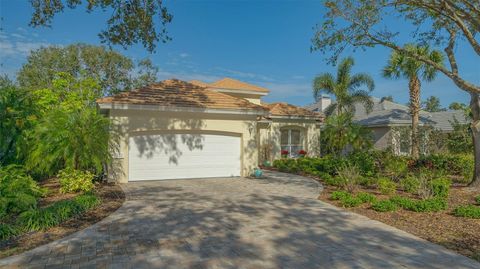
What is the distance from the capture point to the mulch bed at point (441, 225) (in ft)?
18.2

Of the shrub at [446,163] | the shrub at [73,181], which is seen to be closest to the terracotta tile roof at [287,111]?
the shrub at [446,163]

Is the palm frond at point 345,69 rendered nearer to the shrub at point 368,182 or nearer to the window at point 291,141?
the window at point 291,141

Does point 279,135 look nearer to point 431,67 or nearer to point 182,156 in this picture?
point 182,156

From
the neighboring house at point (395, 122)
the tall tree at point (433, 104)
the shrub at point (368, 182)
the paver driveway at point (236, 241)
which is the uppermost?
the tall tree at point (433, 104)

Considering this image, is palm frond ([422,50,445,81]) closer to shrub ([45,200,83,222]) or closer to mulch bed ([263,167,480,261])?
mulch bed ([263,167,480,261])

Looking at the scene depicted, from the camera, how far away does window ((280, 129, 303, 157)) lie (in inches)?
832

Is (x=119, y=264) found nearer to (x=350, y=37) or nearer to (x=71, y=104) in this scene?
(x=350, y=37)

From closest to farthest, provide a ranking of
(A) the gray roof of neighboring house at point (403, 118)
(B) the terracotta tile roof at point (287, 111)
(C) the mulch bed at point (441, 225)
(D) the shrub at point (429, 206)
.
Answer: (C) the mulch bed at point (441, 225)
(D) the shrub at point (429, 206)
(B) the terracotta tile roof at point (287, 111)
(A) the gray roof of neighboring house at point (403, 118)

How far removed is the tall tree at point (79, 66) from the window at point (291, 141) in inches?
742

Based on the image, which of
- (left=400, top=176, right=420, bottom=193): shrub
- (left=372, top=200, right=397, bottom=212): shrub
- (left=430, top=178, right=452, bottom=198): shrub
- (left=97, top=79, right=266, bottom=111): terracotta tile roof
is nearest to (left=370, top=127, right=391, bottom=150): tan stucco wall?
(left=97, top=79, right=266, bottom=111): terracotta tile roof

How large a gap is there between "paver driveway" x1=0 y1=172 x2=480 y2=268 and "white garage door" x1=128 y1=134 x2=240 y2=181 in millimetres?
4036

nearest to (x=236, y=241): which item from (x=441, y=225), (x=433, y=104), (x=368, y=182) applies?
(x=441, y=225)

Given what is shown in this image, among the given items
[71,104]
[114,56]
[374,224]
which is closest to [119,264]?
[374,224]

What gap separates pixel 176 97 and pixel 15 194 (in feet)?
23.3
